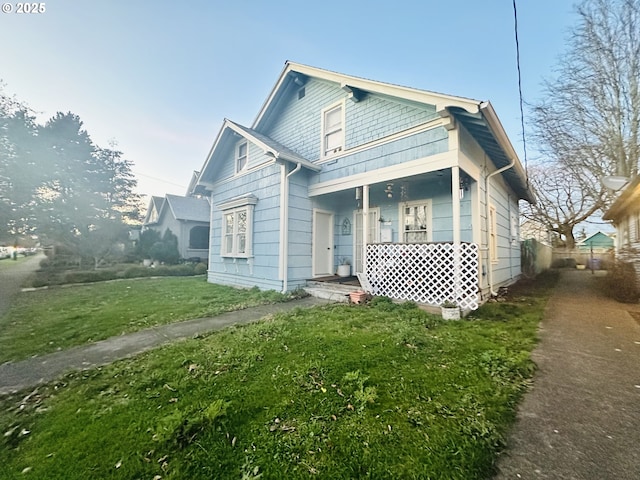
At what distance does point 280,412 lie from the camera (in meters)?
2.23

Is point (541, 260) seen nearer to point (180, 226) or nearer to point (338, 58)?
point (338, 58)

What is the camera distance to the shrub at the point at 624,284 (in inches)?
257

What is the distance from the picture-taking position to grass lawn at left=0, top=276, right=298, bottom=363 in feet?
14.2

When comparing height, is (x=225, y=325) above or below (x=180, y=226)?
below

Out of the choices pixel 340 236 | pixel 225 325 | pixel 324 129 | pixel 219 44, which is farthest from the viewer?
pixel 219 44

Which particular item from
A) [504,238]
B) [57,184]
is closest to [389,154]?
[504,238]

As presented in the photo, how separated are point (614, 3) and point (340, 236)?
14588mm

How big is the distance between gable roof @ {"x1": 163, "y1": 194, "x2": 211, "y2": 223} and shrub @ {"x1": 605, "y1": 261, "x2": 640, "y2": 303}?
2015 centimetres

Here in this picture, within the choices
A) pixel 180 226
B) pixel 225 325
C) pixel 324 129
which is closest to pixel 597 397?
pixel 225 325

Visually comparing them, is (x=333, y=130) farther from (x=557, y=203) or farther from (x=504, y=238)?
(x=557, y=203)

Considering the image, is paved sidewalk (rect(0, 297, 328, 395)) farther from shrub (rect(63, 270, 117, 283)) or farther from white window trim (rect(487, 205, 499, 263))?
shrub (rect(63, 270, 117, 283))

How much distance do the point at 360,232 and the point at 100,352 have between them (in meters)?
7.08

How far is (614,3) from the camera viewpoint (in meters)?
11.0

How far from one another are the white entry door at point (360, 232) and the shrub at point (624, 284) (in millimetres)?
6034
